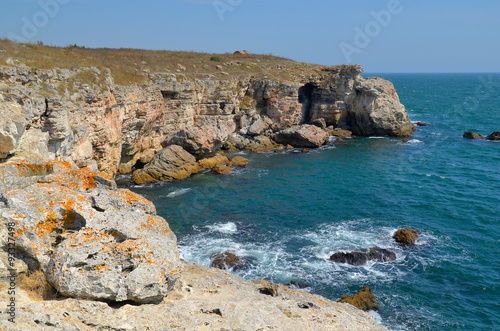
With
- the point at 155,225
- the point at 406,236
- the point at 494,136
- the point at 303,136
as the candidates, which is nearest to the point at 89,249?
the point at 155,225

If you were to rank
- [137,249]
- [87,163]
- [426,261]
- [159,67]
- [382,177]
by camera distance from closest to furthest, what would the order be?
[137,249] < [426,261] < [87,163] < [382,177] < [159,67]

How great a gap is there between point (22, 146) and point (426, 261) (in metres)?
24.3

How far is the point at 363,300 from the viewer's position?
18531 millimetres

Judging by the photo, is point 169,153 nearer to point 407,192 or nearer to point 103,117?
point 103,117

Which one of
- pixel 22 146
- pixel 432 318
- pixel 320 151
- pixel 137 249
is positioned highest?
pixel 22 146

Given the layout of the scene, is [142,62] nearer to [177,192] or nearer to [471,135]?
[177,192]

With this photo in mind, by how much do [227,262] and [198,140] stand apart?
21569 millimetres

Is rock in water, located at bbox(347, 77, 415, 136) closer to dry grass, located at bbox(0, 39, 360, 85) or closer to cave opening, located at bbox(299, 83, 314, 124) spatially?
cave opening, located at bbox(299, 83, 314, 124)

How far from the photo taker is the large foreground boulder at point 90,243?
30.4 feet

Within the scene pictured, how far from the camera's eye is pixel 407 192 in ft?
117

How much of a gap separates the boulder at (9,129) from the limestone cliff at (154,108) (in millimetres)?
41

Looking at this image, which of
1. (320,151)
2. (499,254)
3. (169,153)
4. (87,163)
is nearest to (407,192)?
(499,254)

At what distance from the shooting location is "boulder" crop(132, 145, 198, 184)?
126 ft

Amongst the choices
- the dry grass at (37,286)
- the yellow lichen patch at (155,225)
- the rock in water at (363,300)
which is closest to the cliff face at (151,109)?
the dry grass at (37,286)
